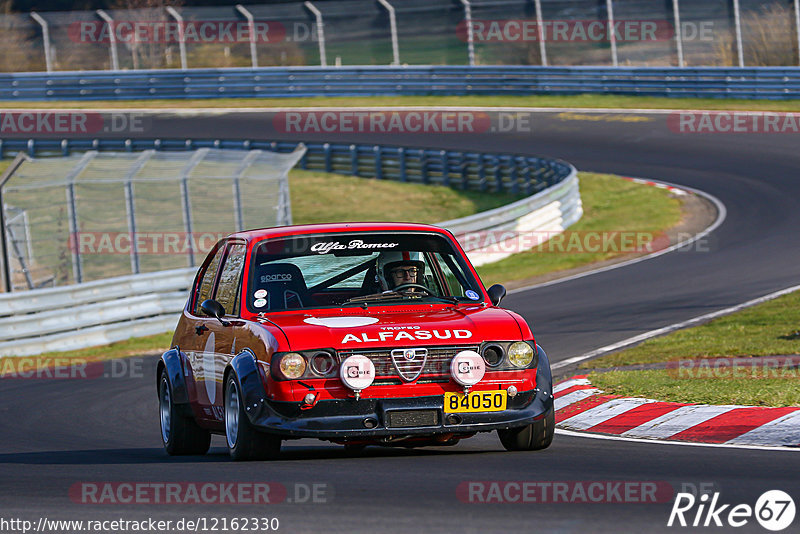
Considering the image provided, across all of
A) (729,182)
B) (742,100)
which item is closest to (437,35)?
(742,100)

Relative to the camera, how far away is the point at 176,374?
9016mm

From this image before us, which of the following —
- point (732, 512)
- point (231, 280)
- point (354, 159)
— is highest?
point (231, 280)

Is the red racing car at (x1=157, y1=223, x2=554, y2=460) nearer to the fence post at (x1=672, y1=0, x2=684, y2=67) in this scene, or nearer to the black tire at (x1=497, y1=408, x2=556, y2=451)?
the black tire at (x1=497, y1=408, x2=556, y2=451)

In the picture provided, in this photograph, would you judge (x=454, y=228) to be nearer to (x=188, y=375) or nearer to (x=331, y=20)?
(x=188, y=375)

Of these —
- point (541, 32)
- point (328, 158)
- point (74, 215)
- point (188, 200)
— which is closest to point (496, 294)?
point (74, 215)

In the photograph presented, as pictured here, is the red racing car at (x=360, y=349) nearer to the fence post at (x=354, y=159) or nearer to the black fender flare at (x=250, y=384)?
the black fender flare at (x=250, y=384)

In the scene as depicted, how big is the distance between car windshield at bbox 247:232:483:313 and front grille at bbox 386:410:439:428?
3.45ft

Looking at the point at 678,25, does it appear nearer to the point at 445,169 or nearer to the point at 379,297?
the point at 445,169

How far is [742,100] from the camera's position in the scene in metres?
35.2

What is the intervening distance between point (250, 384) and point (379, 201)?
78.8 ft

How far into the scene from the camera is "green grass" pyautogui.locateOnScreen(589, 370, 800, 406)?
9.06 meters

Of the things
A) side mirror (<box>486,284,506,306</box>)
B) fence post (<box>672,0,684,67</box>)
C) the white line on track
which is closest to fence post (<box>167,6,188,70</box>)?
fence post (<box>672,0,684,67</box>)

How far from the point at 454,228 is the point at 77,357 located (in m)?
7.25

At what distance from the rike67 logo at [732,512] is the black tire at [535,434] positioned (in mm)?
1930
